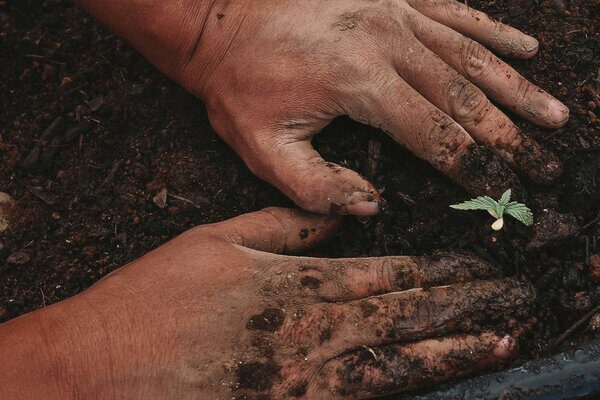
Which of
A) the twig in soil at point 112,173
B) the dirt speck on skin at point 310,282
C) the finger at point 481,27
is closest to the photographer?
the dirt speck on skin at point 310,282

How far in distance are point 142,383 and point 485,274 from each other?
1103 mm

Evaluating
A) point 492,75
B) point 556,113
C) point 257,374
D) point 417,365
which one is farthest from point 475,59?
point 257,374

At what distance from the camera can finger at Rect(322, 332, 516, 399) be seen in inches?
69.2

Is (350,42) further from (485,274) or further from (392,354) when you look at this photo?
(392,354)

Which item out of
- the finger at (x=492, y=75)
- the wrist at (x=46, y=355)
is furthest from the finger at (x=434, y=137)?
the wrist at (x=46, y=355)

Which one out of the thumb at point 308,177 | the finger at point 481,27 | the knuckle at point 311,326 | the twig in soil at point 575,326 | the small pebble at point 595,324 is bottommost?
the knuckle at point 311,326

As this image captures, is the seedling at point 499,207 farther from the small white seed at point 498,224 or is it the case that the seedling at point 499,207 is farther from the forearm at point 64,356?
the forearm at point 64,356

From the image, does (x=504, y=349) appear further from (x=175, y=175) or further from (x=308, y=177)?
(x=175, y=175)

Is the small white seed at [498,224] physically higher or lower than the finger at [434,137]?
lower

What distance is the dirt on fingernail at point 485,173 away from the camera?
199cm

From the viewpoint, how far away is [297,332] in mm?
1828

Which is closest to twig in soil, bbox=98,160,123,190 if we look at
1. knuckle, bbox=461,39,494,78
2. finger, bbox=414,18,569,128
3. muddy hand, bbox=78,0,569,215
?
muddy hand, bbox=78,0,569,215

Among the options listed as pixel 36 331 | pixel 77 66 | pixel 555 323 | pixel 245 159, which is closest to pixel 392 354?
pixel 555 323

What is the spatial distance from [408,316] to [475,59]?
988 millimetres
